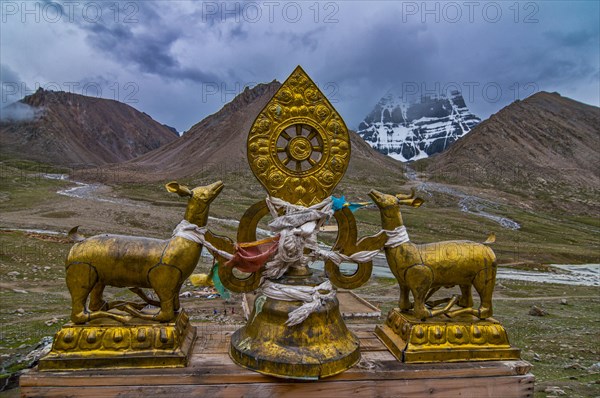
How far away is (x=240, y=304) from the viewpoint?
9.12 metres

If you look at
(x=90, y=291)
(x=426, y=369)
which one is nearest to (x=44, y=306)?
(x=90, y=291)

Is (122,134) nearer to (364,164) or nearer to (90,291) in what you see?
(364,164)

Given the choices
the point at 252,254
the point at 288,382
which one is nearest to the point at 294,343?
the point at 288,382

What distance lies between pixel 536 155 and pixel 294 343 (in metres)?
83.4

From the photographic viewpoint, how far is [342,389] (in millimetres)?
3020

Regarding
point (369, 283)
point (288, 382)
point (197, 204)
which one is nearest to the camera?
point (288, 382)

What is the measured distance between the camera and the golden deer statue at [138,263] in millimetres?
3189

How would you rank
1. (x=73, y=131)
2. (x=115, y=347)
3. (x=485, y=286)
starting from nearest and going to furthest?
(x=115, y=347)
(x=485, y=286)
(x=73, y=131)

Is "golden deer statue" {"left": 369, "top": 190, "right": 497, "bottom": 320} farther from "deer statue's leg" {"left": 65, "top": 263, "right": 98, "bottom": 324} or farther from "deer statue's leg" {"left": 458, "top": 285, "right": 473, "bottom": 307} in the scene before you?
"deer statue's leg" {"left": 65, "top": 263, "right": 98, "bottom": 324}

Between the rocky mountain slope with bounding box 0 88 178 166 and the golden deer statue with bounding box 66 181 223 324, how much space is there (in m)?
106

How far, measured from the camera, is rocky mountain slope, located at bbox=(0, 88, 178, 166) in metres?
106

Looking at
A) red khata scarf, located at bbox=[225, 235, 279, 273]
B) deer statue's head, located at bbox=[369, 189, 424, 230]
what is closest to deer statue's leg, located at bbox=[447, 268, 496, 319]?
deer statue's head, located at bbox=[369, 189, 424, 230]

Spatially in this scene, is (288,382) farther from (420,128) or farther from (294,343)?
(420,128)

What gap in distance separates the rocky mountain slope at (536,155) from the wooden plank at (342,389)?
2379 inches
